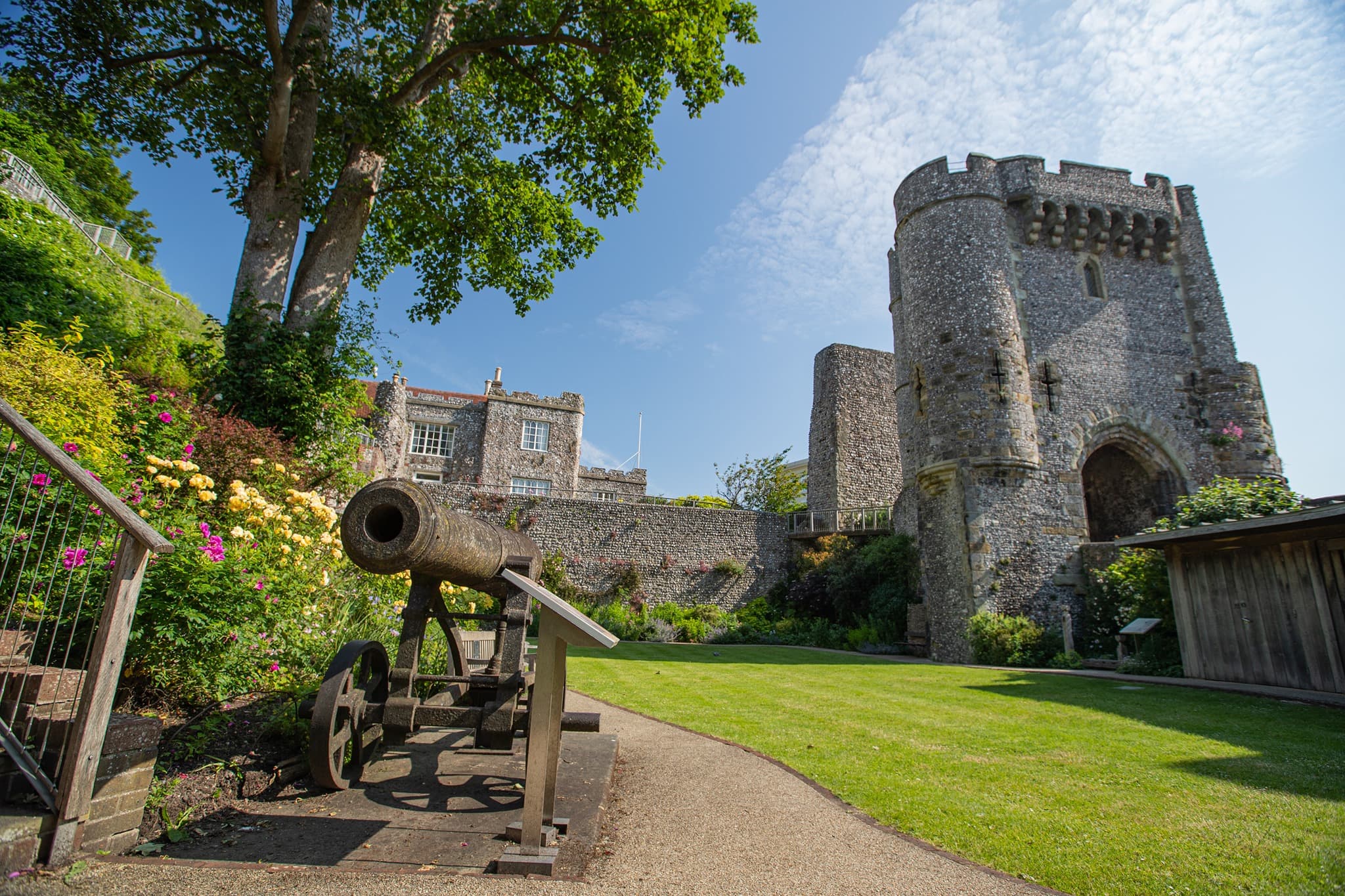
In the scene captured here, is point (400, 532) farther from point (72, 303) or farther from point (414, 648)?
point (72, 303)

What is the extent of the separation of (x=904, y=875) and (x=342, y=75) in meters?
11.1

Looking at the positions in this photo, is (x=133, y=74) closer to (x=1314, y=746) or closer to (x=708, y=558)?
(x=1314, y=746)

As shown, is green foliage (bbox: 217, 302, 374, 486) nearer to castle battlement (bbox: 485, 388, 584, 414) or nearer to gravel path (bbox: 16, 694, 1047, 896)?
gravel path (bbox: 16, 694, 1047, 896)

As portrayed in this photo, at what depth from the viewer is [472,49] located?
878 cm

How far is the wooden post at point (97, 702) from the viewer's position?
2541 mm

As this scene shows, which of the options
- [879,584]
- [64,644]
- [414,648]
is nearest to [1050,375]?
[879,584]

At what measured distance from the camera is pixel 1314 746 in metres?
4.84

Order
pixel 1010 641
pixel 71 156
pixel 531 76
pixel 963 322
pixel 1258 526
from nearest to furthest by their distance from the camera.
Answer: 1. pixel 1258 526
2. pixel 531 76
3. pixel 1010 641
4. pixel 963 322
5. pixel 71 156

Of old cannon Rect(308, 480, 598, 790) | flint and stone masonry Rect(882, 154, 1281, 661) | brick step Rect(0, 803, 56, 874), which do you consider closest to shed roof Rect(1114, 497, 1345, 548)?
flint and stone masonry Rect(882, 154, 1281, 661)

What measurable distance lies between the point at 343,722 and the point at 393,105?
8257mm

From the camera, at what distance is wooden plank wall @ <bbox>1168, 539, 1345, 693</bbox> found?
7469 millimetres

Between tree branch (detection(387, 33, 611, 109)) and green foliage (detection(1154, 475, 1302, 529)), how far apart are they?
12.1 meters

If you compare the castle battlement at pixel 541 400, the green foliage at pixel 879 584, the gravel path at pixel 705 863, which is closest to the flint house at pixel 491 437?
the castle battlement at pixel 541 400

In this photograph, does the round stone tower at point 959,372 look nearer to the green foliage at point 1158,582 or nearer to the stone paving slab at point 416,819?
the green foliage at point 1158,582
